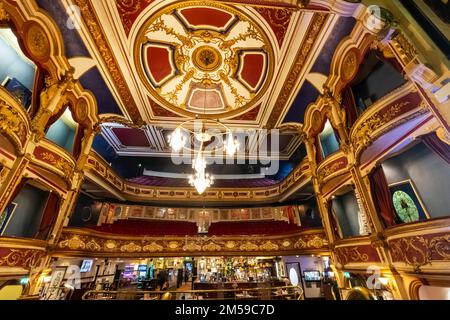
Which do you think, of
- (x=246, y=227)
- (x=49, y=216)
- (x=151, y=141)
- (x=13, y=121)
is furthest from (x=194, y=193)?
(x=13, y=121)

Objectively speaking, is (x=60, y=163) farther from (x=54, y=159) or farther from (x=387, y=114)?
(x=387, y=114)

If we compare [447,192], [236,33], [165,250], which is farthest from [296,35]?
[165,250]

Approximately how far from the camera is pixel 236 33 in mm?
5117

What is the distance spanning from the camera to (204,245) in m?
7.77

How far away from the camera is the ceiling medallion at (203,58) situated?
15.7 feet

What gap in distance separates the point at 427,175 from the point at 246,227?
7076 mm

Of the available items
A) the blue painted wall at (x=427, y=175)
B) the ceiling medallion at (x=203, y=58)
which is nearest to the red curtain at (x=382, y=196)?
the blue painted wall at (x=427, y=175)

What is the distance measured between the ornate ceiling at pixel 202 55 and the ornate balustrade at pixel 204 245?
4.37 meters

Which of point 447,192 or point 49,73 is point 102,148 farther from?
point 447,192

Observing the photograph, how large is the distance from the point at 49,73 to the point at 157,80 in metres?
2.60

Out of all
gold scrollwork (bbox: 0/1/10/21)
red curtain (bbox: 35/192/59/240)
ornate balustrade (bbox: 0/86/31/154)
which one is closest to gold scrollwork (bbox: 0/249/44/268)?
red curtain (bbox: 35/192/59/240)

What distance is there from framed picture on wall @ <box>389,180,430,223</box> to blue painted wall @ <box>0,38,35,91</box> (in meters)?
9.53

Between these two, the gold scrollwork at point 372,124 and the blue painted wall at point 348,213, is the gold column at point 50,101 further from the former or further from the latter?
the blue painted wall at point 348,213

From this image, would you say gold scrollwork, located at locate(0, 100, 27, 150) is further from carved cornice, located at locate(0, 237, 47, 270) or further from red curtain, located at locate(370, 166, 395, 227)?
red curtain, located at locate(370, 166, 395, 227)
